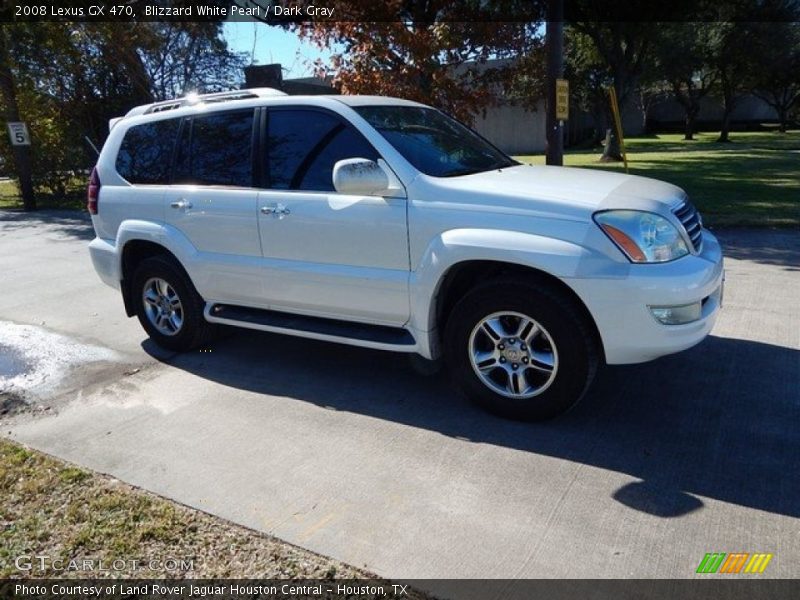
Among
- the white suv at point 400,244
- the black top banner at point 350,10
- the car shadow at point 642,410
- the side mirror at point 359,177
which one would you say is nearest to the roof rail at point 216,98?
the white suv at point 400,244

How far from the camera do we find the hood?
144 inches

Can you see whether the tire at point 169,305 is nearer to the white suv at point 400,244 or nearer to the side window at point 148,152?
the white suv at point 400,244

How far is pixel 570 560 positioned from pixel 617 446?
1.06 m

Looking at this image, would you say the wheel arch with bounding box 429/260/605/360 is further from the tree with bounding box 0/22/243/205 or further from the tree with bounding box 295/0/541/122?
the tree with bounding box 0/22/243/205

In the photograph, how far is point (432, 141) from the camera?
15.1ft

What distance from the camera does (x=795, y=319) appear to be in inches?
215

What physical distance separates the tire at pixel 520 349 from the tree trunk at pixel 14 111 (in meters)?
16.0

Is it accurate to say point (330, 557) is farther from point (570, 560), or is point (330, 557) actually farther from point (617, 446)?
point (617, 446)

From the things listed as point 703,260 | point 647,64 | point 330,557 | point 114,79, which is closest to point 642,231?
point 703,260

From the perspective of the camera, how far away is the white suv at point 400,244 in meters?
3.59

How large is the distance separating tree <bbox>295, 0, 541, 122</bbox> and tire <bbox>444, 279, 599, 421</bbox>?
770 centimetres

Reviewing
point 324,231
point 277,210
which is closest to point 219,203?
point 277,210

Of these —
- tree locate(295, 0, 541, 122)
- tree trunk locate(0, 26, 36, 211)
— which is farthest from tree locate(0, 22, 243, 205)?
tree locate(295, 0, 541, 122)

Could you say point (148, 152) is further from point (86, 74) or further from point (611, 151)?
point (611, 151)
